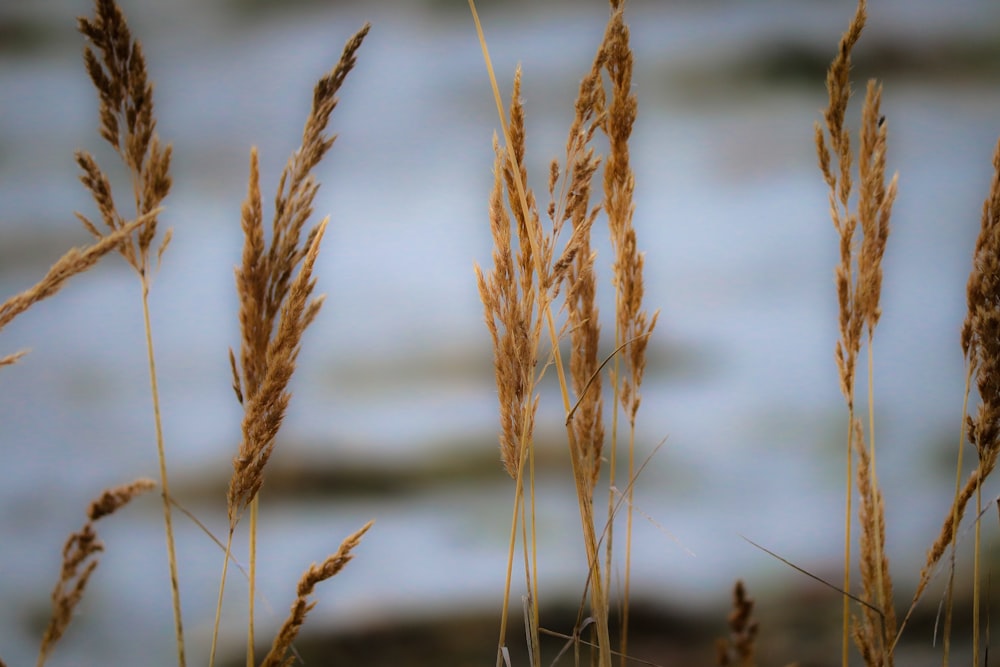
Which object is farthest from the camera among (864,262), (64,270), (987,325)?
(864,262)

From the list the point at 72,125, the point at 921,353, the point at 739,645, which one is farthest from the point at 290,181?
the point at 921,353

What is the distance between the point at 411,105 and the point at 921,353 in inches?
65.1

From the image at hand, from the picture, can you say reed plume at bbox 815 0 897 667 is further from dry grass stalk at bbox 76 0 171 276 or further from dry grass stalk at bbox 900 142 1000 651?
dry grass stalk at bbox 76 0 171 276

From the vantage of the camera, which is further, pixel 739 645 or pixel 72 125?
pixel 72 125

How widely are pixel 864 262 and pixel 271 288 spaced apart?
102 cm

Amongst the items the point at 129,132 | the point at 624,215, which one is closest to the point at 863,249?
the point at 624,215

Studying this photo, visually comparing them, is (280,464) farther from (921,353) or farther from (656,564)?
(921,353)

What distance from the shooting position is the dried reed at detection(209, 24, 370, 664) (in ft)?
2.53

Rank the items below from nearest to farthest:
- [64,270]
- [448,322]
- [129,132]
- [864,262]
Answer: [64,270], [129,132], [864,262], [448,322]

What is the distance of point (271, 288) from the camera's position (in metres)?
0.78

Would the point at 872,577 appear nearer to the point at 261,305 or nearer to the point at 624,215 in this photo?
the point at 624,215

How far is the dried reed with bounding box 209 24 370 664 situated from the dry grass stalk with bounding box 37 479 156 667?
12cm

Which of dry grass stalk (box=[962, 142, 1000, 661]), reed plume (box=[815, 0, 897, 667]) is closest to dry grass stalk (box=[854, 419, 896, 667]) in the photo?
reed plume (box=[815, 0, 897, 667])

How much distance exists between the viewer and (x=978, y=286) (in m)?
1.10
